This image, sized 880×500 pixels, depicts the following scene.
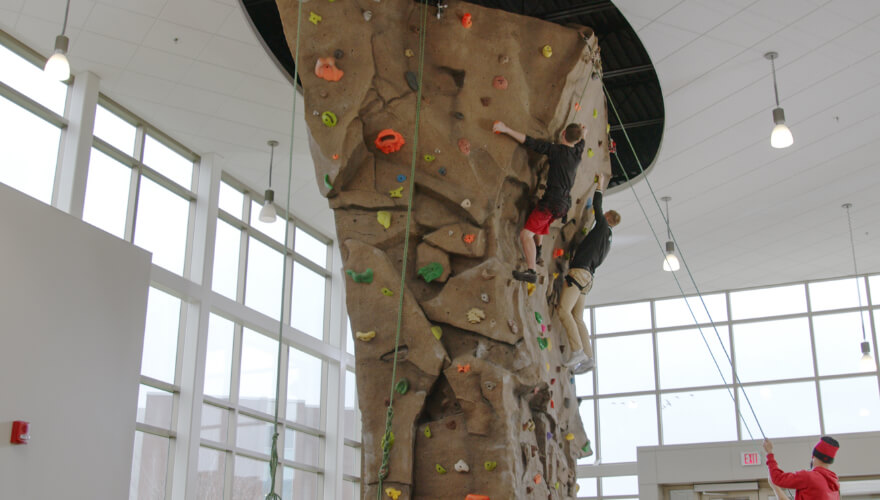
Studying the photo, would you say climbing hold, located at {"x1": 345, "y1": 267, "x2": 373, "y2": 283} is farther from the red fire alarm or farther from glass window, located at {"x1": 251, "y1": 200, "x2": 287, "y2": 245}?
glass window, located at {"x1": 251, "y1": 200, "x2": 287, "y2": 245}

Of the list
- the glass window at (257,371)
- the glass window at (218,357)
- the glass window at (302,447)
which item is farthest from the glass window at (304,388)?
the glass window at (218,357)

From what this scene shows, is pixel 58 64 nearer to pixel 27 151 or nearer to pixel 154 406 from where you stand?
pixel 27 151

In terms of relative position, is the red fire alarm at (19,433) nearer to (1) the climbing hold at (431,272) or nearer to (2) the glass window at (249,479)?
(1) the climbing hold at (431,272)

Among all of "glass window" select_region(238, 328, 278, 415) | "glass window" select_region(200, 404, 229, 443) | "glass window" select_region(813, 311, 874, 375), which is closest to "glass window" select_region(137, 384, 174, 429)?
"glass window" select_region(200, 404, 229, 443)

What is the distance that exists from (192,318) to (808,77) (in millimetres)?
8292

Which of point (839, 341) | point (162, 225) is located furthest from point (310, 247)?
point (839, 341)

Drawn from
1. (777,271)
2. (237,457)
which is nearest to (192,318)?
(237,457)

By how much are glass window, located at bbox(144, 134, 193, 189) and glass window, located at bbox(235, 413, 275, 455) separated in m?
3.55

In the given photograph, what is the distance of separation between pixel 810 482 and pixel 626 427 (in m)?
10.5

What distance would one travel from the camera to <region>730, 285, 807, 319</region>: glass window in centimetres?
1653

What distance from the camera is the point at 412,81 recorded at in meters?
7.35

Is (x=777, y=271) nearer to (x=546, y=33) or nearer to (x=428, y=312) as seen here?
(x=546, y=33)

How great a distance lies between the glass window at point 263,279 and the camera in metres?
13.6

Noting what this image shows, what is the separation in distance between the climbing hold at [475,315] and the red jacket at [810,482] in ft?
8.27
